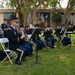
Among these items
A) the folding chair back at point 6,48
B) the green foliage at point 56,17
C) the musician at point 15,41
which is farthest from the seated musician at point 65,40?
the green foliage at point 56,17

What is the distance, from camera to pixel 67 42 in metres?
14.4

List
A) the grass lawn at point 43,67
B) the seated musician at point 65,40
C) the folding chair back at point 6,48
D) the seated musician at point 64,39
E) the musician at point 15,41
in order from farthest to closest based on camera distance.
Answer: the seated musician at point 65,40, the seated musician at point 64,39, the folding chair back at point 6,48, the musician at point 15,41, the grass lawn at point 43,67

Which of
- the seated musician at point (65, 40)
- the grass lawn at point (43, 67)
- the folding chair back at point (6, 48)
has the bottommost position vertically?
the seated musician at point (65, 40)

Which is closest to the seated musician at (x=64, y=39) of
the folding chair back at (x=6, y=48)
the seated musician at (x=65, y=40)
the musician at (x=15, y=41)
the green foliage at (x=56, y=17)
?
the seated musician at (x=65, y=40)

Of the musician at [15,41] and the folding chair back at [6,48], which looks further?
the folding chair back at [6,48]

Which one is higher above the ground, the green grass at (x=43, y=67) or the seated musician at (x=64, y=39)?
the green grass at (x=43, y=67)

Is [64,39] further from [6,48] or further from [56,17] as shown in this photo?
[56,17]

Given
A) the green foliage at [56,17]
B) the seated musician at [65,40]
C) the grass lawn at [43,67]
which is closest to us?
the grass lawn at [43,67]

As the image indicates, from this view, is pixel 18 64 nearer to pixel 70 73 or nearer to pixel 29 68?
pixel 29 68

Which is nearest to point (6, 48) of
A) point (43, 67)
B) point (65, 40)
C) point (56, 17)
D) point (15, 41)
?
point (15, 41)

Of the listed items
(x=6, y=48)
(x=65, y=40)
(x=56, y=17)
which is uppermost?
(x=6, y=48)

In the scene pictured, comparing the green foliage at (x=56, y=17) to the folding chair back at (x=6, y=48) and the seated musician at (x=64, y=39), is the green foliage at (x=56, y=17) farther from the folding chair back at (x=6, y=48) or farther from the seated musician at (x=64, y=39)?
the folding chair back at (x=6, y=48)

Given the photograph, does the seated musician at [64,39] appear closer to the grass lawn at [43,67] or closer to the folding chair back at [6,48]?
the grass lawn at [43,67]

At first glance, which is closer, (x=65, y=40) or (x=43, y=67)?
(x=43, y=67)
